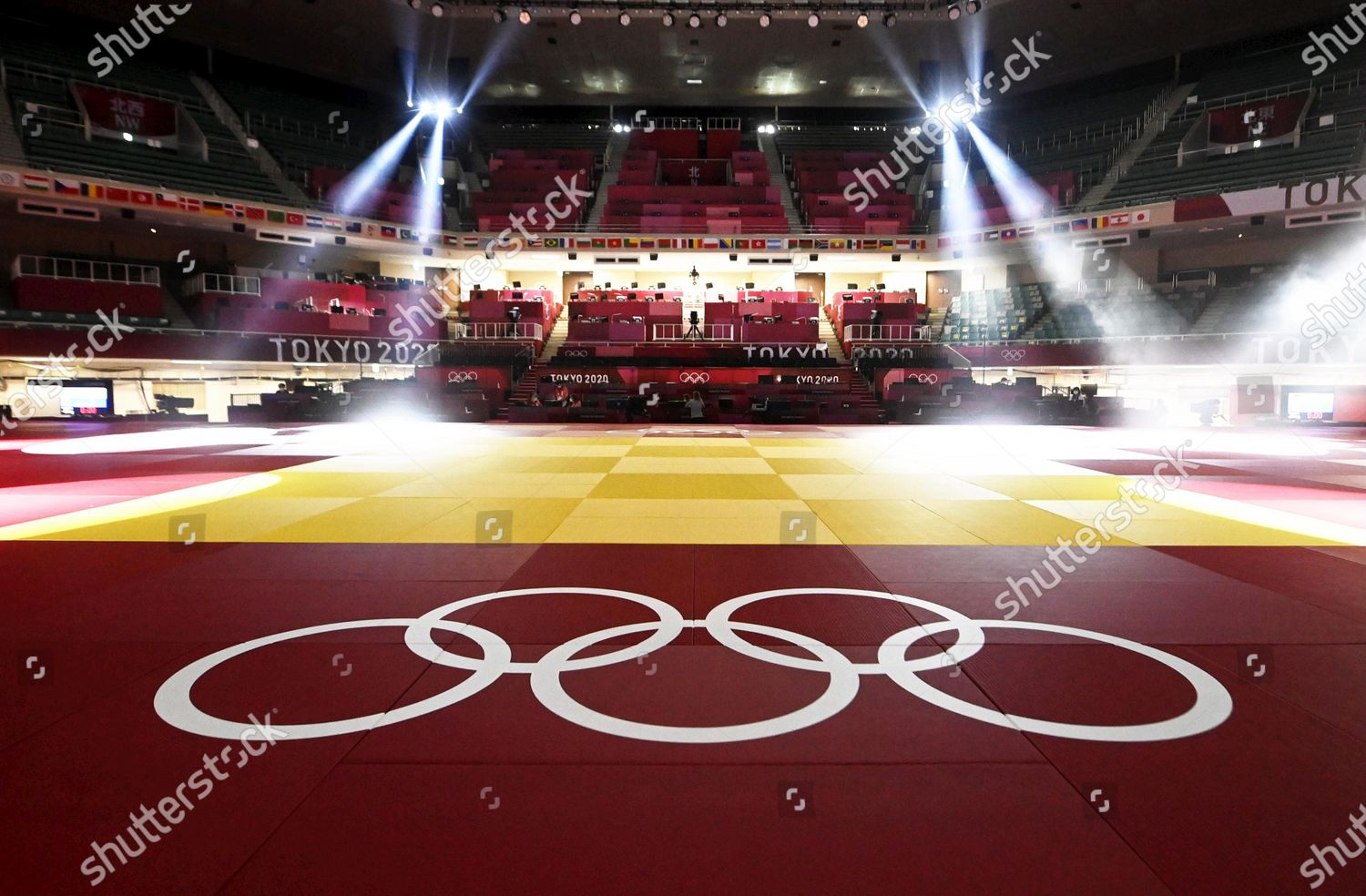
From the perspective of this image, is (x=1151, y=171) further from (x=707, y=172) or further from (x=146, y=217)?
(x=146, y=217)

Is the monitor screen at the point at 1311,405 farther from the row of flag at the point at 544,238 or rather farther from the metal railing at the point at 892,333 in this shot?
the metal railing at the point at 892,333

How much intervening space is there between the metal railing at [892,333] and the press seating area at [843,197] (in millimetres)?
8914

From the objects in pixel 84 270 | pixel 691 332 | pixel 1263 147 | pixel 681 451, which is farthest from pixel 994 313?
pixel 84 270

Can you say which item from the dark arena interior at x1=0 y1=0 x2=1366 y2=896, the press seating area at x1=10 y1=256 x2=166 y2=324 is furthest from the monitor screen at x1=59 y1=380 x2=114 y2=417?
the press seating area at x1=10 y1=256 x2=166 y2=324

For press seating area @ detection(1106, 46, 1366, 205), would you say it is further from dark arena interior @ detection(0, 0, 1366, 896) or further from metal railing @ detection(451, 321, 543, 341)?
metal railing @ detection(451, 321, 543, 341)

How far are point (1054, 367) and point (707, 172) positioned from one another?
27.4m

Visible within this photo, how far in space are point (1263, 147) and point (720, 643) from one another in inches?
1737

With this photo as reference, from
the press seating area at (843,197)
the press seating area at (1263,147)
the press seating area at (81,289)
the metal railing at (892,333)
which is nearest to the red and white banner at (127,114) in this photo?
the press seating area at (81,289)

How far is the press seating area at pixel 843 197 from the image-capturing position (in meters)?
41.8

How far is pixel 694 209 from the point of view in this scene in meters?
43.7

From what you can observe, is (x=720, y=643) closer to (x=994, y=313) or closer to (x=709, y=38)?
(x=994, y=313)

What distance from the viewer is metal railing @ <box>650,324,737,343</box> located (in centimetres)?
3409

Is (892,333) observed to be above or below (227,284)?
below

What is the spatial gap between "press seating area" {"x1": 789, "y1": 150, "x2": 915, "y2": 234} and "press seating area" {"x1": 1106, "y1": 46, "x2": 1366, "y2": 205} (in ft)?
38.8
